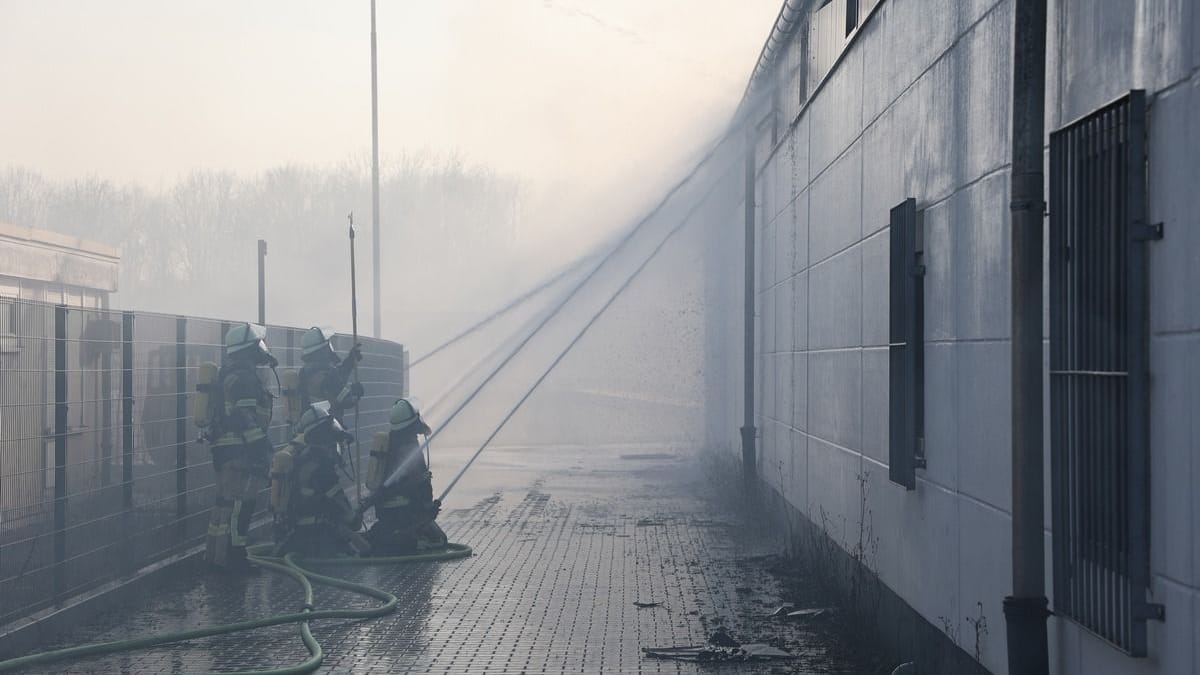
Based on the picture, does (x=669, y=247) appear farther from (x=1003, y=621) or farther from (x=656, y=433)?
(x=1003, y=621)

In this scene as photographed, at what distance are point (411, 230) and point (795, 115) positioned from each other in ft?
167

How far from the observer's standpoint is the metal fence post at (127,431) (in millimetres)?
11656

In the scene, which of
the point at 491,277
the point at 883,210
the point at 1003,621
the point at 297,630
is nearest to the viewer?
the point at 1003,621

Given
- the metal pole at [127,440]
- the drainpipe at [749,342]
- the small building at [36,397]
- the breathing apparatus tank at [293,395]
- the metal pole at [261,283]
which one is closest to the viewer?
the small building at [36,397]

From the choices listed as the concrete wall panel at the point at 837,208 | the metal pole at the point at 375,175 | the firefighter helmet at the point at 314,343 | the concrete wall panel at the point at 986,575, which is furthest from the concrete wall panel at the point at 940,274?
the metal pole at the point at 375,175

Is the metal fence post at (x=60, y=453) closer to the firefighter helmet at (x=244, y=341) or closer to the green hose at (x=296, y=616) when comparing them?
the green hose at (x=296, y=616)

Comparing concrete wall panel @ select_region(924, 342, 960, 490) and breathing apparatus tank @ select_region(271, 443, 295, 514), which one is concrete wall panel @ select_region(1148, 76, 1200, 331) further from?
Result: breathing apparatus tank @ select_region(271, 443, 295, 514)

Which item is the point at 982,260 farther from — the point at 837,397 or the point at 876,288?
the point at 837,397

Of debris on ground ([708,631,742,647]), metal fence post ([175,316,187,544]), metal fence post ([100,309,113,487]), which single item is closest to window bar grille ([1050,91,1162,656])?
debris on ground ([708,631,742,647])

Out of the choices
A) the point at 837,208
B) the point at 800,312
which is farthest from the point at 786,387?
the point at 837,208

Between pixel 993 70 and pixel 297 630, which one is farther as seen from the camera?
pixel 297 630

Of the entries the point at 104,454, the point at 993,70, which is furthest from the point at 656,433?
the point at 993,70

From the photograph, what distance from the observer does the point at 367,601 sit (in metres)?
11.4

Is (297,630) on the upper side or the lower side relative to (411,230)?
lower
